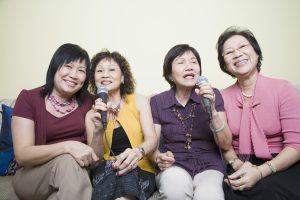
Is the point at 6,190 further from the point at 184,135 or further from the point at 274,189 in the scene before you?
the point at 274,189

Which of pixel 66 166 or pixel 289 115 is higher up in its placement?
pixel 289 115

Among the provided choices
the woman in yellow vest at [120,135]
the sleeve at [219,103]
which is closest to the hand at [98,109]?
the woman in yellow vest at [120,135]

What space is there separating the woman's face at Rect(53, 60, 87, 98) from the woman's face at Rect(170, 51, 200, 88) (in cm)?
54

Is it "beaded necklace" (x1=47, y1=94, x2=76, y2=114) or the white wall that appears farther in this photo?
the white wall

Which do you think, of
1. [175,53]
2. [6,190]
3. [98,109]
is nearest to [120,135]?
[98,109]

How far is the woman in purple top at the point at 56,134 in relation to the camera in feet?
3.62

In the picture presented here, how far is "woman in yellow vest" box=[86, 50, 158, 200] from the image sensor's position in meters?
1.22

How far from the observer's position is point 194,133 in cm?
144

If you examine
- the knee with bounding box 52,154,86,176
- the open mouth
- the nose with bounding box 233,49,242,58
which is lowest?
the knee with bounding box 52,154,86,176

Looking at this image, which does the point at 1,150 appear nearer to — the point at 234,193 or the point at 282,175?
the point at 234,193

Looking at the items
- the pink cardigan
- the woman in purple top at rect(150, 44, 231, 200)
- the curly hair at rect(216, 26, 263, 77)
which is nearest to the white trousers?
the woman in purple top at rect(150, 44, 231, 200)

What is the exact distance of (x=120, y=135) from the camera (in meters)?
1.47

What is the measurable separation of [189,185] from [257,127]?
0.48m

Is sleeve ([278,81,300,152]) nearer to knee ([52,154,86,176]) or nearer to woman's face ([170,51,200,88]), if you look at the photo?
woman's face ([170,51,200,88])
